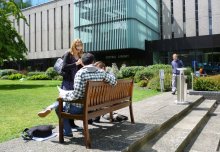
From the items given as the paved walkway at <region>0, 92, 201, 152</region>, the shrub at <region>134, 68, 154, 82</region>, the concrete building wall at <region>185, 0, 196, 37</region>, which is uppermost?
the concrete building wall at <region>185, 0, 196, 37</region>

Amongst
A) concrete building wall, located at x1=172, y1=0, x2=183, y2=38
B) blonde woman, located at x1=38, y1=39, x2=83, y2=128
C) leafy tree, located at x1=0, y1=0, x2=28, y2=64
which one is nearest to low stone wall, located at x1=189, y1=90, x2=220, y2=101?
blonde woman, located at x1=38, y1=39, x2=83, y2=128

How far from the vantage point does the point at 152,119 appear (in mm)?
7199

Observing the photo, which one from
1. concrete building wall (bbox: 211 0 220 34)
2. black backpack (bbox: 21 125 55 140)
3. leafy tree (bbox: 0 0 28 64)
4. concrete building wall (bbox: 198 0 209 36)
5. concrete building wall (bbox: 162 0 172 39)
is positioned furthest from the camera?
concrete building wall (bbox: 162 0 172 39)

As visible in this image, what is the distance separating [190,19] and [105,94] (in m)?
46.8

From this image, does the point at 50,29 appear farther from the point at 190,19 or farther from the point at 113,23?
the point at 190,19

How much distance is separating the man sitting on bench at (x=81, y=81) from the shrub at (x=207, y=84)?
1003cm

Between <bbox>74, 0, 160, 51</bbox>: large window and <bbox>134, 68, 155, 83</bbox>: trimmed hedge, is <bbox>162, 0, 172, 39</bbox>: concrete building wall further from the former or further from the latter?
<bbox>134, 68, 155, 83</bbox>: trimmed hedge

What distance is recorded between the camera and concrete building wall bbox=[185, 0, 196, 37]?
49.2 metres

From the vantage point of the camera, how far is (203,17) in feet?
158

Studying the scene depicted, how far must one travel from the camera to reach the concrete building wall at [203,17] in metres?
48.1

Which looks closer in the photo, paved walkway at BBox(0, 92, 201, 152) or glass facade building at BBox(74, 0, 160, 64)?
paved walkway at BBox(0, 92, 201, 152)

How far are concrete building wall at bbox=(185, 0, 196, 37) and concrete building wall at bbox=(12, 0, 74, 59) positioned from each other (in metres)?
20.4

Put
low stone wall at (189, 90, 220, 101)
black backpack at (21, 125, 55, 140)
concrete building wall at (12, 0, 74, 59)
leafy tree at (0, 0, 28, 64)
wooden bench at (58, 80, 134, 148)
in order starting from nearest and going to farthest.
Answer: wooden bench at (58, 80, 134, 148), black backpack at (21, 125, 55, 140), low stone wall at (189, 90, 220, 101), leafy tree at (0, 0, 28, 64), concrete building wall at (12, 0, 74, 59)

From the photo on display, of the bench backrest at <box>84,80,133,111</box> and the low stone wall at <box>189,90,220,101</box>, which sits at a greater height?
the bench backrest at <box>84,80,133,111</box>
